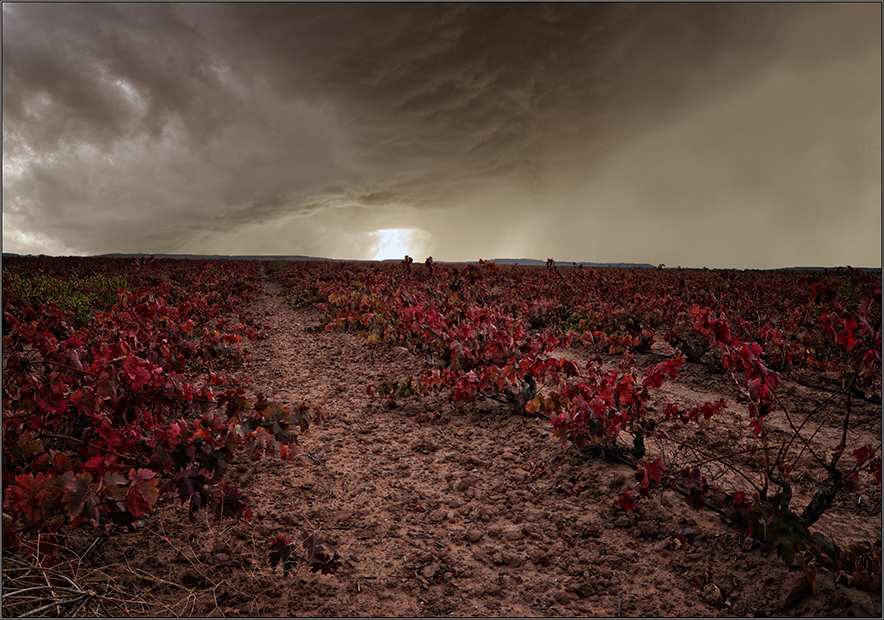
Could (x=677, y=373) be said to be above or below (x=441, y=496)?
above

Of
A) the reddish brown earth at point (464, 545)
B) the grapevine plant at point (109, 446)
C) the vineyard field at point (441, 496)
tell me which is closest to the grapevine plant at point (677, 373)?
the vineyard field at point (441, 496)

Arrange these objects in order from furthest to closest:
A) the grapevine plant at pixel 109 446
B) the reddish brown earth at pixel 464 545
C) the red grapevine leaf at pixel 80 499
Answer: the reddish brown earth at pixel 464 545
the grapevine plant at pixel 109 446
the red grapevine leaf at pixel 80 499

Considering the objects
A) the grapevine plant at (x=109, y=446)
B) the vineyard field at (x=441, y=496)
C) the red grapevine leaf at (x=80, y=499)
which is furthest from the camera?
the vineyard field at (x=441, y=496)

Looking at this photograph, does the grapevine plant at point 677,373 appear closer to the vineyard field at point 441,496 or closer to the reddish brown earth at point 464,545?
the vineyard field at point 441,496

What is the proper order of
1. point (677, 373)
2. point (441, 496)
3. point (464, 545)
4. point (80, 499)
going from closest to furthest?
1. point (80, 499)
2. point (464, 545)
3. point (441, 496)
4. point (677, 373)

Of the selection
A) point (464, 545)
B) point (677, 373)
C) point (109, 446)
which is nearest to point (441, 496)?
point (464, 545)

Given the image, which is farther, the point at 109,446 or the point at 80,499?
the point at 109,446

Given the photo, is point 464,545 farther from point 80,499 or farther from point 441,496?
point 80,499

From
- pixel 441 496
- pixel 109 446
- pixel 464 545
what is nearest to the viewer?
pixel 109 446

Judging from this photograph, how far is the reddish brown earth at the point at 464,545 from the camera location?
231 cm

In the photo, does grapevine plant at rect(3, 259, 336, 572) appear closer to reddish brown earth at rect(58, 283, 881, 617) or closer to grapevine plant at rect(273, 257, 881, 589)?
reddish brown earth at rect(58, 283, 881, 617)

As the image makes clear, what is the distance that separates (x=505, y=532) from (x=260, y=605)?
154cm

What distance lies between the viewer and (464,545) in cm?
283

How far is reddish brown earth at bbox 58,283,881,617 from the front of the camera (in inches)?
91.0
